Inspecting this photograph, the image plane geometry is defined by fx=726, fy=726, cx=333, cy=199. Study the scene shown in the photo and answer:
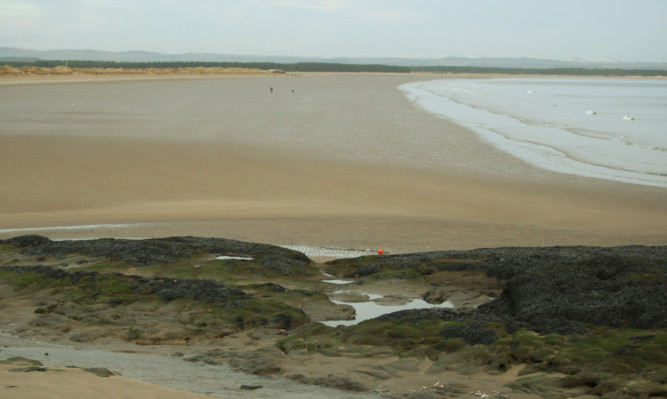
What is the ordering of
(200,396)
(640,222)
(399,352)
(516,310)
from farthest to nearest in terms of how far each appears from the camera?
(640,222), (516,310), (399,352), (200,396)

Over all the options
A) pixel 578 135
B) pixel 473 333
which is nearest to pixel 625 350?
pixel 473 333

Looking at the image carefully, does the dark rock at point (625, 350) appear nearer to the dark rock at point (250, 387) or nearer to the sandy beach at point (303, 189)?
the dark rock at point (250, 387)

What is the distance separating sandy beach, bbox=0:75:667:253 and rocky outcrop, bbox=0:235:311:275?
1838mm

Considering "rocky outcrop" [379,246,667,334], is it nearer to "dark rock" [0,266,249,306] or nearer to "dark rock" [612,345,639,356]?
"dark rock" [612,345,639,356]

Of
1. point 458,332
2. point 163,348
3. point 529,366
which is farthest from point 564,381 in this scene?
point 163,348

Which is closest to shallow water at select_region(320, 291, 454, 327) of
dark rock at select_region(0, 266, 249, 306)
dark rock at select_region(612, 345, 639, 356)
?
dark rock at select_region(0, 266, 249, 306)

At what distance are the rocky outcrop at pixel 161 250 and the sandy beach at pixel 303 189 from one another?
1.84m

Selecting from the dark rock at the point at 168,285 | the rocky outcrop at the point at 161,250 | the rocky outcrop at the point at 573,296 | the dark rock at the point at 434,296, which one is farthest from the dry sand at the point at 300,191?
the dark rock at the point at 434,296

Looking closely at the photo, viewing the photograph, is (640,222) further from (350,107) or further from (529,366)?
(350,107)

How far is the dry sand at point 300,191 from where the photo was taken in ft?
40.0

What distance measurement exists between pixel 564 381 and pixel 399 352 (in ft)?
4.50

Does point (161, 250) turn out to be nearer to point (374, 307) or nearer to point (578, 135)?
point (374, 307)

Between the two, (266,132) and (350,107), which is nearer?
(266,132)

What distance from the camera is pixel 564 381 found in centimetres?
520
